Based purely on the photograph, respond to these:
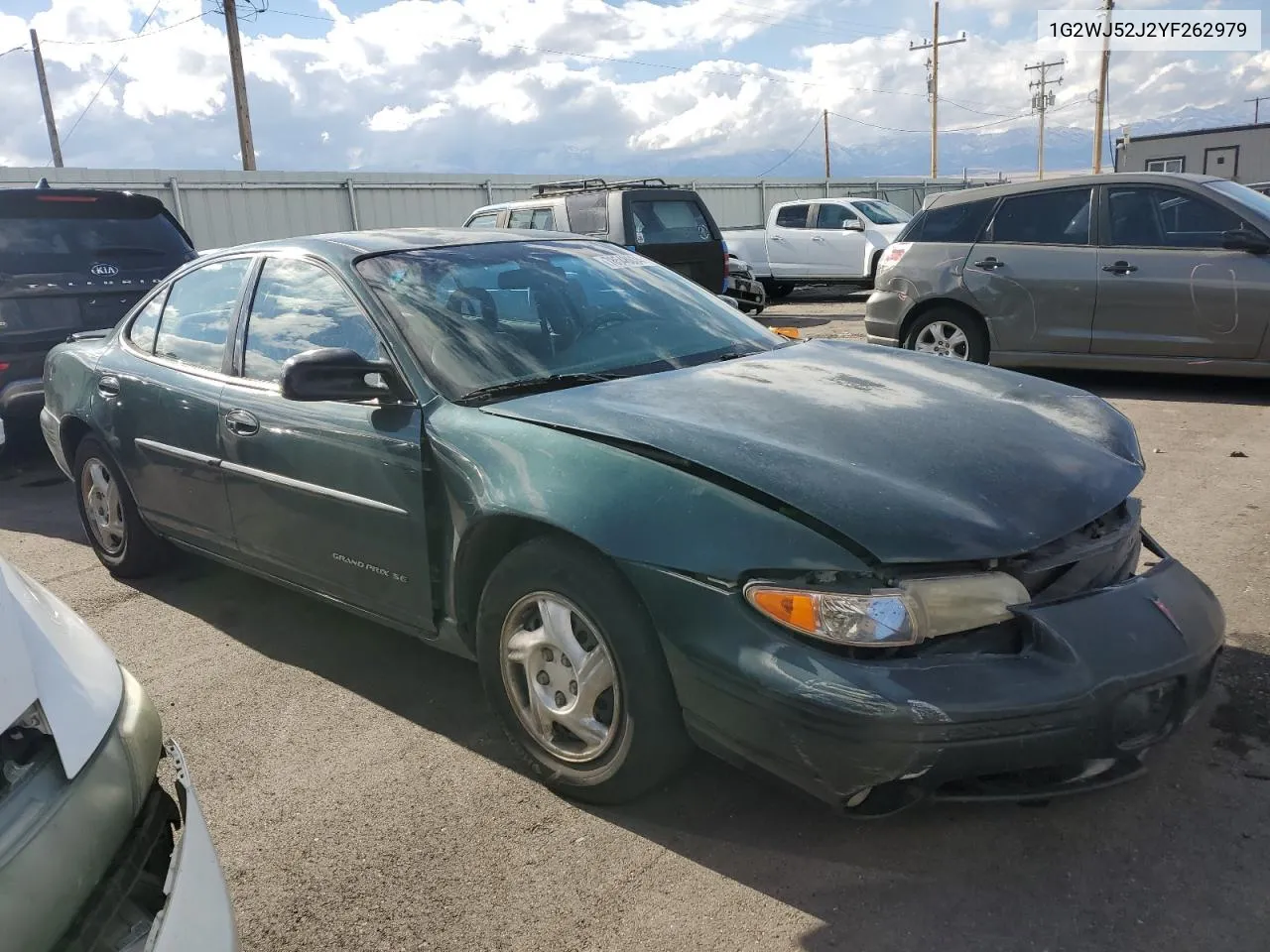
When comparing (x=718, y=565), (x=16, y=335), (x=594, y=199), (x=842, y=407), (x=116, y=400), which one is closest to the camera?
(x=718, y=565)

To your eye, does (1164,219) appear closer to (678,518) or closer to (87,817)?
(678,518)

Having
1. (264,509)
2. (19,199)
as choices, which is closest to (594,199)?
(19,199)

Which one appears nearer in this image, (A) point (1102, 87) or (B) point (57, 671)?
(B) point (57, 671)

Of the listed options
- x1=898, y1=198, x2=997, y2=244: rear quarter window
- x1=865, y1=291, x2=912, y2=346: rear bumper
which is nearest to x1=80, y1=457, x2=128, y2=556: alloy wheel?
x1=865, y1=291, x2=912, y2=346: rear bumper

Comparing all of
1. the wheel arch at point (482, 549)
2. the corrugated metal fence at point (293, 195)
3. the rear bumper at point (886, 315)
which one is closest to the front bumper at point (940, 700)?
the wheel arch at point (482, 549)

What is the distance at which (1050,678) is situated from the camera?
2221 millimetres

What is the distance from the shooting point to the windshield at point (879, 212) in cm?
1783

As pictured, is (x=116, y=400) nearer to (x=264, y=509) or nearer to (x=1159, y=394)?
(x=264, y=509)

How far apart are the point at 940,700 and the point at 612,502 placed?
0.91 m

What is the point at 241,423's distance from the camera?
147 inches

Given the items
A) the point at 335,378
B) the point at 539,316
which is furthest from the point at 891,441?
Result: the point at 335,378

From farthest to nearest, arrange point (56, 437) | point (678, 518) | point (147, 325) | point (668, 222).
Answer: point (668, 222), point (56, 437), point (147, 325), point (678, 518)

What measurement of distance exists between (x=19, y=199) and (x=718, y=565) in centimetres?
663

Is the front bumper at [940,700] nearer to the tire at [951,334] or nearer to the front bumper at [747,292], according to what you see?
the tire at [951,334]
